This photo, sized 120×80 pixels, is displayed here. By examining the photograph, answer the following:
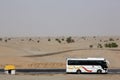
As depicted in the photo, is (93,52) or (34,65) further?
(93,52)

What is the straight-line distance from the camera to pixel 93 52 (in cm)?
9675

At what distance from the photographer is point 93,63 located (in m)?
63.2

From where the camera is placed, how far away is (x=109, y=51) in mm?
97500

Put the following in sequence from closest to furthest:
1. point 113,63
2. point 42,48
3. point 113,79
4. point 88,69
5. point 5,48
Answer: point 113,79
point 88,69
point 113,63
point 5,48
point 42,48

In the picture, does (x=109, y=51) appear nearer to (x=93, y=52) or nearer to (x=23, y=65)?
(x=93, y=52)

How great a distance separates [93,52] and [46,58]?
465 inches

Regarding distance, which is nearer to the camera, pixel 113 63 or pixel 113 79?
pixel 113 79

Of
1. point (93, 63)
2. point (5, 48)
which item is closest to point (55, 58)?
point (5, 48)

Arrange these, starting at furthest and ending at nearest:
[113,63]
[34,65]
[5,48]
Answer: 1. [5,48]
2. [113,63]
3. [34,65]

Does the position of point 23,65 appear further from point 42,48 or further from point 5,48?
point 42,48

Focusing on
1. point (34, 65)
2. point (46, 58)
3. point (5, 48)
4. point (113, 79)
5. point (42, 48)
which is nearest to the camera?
point (113, 79)

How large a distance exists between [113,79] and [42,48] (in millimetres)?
77967

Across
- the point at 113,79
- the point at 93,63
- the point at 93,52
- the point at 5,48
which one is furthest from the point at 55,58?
the point at 113,79

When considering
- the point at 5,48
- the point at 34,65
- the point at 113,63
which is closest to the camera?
the point at 34,65
